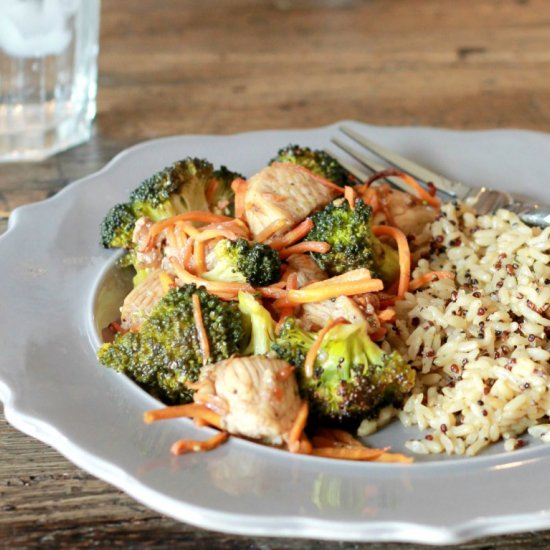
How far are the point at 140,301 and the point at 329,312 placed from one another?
563 mm

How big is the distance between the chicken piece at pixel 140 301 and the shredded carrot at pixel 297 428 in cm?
60

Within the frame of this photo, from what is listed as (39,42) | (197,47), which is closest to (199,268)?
(39,42)

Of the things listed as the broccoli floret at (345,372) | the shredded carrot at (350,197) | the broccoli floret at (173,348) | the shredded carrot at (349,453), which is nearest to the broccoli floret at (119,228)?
the broccoli floret at (173,348)

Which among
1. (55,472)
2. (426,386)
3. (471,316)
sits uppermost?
(471,316)

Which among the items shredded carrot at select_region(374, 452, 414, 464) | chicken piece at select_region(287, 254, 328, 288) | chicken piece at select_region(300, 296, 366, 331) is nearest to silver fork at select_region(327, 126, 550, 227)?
chicken piece at select_region(287, 254, 328, 288)

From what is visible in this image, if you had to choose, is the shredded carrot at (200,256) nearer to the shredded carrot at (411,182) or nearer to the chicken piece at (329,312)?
the chicken piece at (329,312)

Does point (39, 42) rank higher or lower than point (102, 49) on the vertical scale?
higher

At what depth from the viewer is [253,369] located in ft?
7.40

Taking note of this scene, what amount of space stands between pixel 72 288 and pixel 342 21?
336cm

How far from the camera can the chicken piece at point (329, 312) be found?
2475 mm

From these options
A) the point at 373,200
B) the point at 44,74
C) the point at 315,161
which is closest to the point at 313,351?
the point at 373,200

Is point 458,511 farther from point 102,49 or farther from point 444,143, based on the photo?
point 102,49

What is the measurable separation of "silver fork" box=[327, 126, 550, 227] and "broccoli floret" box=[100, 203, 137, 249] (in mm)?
897

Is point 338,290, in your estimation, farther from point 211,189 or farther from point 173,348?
point 211,189
